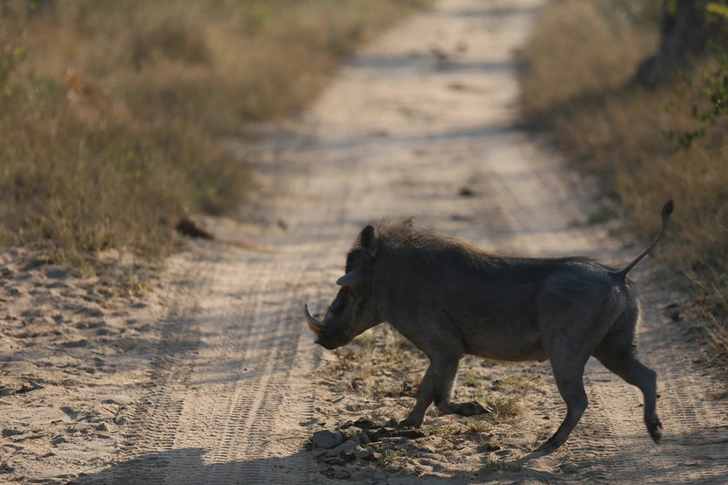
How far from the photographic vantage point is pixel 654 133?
35.9ft

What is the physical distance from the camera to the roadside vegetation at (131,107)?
7715 millimetres

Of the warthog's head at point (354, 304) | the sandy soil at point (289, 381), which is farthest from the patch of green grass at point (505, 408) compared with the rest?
the warthog's head at point (354, 304)

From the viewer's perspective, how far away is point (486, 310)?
4.66 m

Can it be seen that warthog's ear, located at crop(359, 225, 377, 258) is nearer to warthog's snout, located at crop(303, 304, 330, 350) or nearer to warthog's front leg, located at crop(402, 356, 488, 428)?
warthog's snout, located at crop(303, 304, 330, 350)

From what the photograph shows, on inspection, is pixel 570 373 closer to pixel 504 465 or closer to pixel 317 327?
pixel 504 465

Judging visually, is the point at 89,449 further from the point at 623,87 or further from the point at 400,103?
the point at 400,103

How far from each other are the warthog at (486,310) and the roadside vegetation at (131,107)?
9.95ft

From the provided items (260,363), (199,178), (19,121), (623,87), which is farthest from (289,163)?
(260,363)

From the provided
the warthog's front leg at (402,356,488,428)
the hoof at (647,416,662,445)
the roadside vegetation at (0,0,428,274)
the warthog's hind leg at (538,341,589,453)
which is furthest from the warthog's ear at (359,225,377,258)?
the roadside vegetation at (0,0,428,274)

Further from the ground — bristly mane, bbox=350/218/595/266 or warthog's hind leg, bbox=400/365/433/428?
bristly mane, bbox=350/218/595/266

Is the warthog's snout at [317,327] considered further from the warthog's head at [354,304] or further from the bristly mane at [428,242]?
the bristly mane at [428,242]

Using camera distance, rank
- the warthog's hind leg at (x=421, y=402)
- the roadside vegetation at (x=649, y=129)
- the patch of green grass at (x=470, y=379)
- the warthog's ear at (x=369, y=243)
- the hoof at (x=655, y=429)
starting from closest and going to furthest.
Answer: the hoof at (x=655, y=429) → the warthog's hind leg at (x=421, y=402) → the warthog's ear at (x=369, y=243) → the patch of green grass at (x=470, y=379) → the roadside vegetation at (x=649, y=129)

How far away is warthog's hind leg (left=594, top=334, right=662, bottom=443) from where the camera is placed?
14.5 feet

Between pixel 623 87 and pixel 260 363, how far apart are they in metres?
10.2
